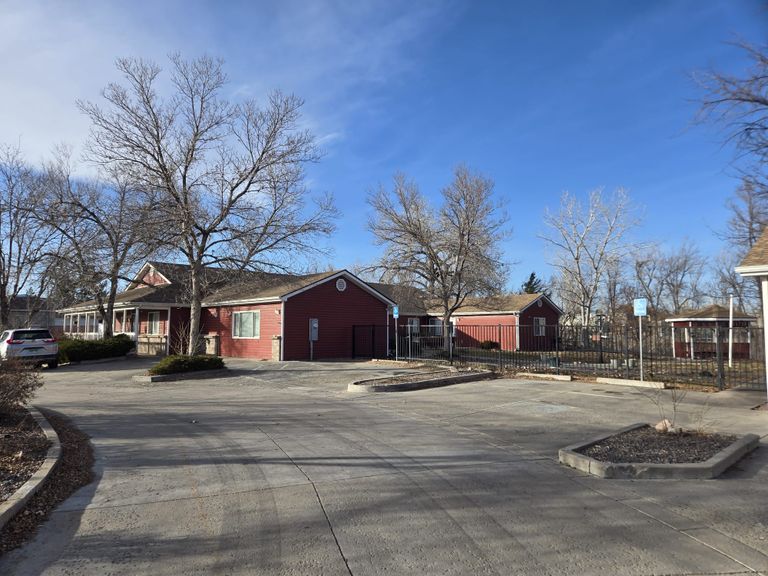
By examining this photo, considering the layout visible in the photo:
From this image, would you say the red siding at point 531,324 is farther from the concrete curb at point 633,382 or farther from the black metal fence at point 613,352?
the concrete curb at point 633,382

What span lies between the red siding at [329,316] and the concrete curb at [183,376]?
562cm

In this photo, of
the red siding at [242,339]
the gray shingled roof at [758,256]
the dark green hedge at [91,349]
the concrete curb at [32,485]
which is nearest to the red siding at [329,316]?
the red siding at [242,339]

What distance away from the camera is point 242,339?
27.8 metres

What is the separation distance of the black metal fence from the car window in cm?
1412

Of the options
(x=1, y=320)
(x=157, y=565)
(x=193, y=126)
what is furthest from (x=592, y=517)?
(x=1, y=320)

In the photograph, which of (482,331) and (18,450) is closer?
(18,450)

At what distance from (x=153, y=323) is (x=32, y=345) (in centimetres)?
1102

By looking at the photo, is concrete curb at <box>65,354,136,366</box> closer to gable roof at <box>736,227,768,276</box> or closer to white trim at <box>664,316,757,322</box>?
gable roof at <box>736,227,768,276</box>

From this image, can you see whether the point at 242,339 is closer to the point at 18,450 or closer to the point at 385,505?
the point at 18,450

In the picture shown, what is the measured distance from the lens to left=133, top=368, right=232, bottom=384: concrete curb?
17.5 m

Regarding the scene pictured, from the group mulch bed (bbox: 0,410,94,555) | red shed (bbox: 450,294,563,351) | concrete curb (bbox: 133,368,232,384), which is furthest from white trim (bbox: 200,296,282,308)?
red shed (bbox: 450,294,563,351)

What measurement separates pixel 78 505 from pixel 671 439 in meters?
7.26

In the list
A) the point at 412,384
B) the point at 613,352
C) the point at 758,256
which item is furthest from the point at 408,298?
the point at 758,256

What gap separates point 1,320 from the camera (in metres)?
32.1
